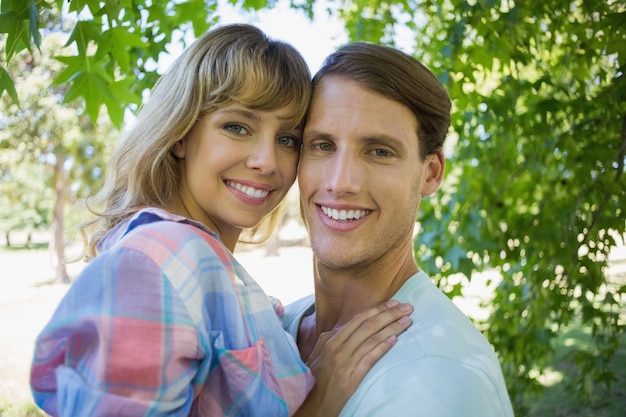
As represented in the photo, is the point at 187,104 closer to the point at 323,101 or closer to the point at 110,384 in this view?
the point at 323,101

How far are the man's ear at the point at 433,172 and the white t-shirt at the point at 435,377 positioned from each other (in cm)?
70

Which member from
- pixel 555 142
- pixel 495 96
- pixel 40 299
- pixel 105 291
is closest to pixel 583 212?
pixel 555 142

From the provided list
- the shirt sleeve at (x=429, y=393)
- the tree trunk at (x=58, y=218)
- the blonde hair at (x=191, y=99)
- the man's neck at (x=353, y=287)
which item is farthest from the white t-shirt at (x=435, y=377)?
the tree trunk at (x=58, y=218)

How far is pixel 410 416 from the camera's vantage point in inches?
60.2

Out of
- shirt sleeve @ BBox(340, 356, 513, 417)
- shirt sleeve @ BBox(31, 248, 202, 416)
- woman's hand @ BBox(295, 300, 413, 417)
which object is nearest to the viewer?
shirt sleeve @ BBox(31, 248, 202, 416)

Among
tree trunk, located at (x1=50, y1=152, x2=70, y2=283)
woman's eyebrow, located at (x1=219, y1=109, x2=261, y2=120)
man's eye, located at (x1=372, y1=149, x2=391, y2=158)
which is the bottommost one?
tree trunk, located at (x1=50, y1=152, x2=70, y2=283)

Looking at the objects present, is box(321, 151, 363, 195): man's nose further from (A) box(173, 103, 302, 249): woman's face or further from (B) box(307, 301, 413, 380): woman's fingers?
(B) box(307, 301, 413, 380): woman's fingers

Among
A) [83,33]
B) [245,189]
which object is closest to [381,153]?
[245,189]

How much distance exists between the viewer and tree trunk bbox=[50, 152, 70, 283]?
725 inches

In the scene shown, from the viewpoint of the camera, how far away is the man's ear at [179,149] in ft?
7.00

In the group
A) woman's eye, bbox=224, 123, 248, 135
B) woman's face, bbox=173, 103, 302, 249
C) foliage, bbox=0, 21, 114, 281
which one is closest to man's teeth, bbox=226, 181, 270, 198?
woman's face, bbox=173, 103, 302, 249

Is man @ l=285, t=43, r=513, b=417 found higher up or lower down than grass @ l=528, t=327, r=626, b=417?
higher up

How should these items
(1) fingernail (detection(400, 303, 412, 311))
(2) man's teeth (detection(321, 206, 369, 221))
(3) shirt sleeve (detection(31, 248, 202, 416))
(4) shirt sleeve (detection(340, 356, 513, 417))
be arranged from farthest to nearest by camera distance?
(2) man's teeth (detection(321, 206, 369, 221)) → (1) fingernail (detection(400, 303, 412, 311)) → (4) shirt sleeve (detection(340, 356, 513, 417)) → (3) shirt sleeve (detection(31, 248, 202, 416))

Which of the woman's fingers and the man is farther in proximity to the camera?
the man
